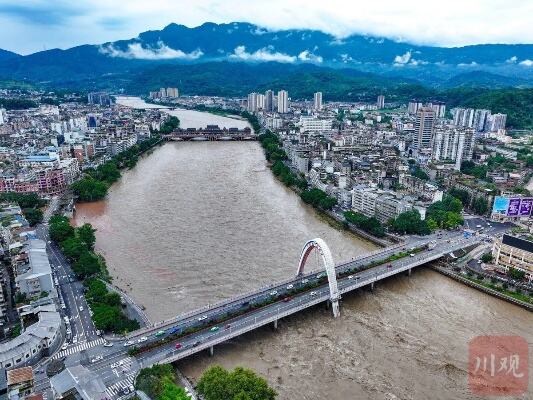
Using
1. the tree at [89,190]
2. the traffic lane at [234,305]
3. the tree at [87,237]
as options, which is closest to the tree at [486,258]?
the traffic lane at [234,305]

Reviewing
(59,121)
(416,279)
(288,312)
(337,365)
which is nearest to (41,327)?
(288,312)

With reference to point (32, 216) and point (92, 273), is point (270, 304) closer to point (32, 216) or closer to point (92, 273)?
point (92, 273)

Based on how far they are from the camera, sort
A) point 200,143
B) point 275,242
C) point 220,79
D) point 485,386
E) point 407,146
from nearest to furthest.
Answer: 1. point 485,386
2. point 275,242
3. point 407,146
4. point 200,143
5. point 220,79

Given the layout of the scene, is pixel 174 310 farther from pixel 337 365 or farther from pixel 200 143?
pixel 200 143

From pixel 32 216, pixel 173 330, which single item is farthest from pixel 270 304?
pixel 32 216

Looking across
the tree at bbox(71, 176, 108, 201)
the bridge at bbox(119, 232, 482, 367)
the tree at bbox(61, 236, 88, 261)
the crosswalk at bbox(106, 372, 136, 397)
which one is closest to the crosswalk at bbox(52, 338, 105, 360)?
the bridge at bbox(119, 232, 482, 367)
